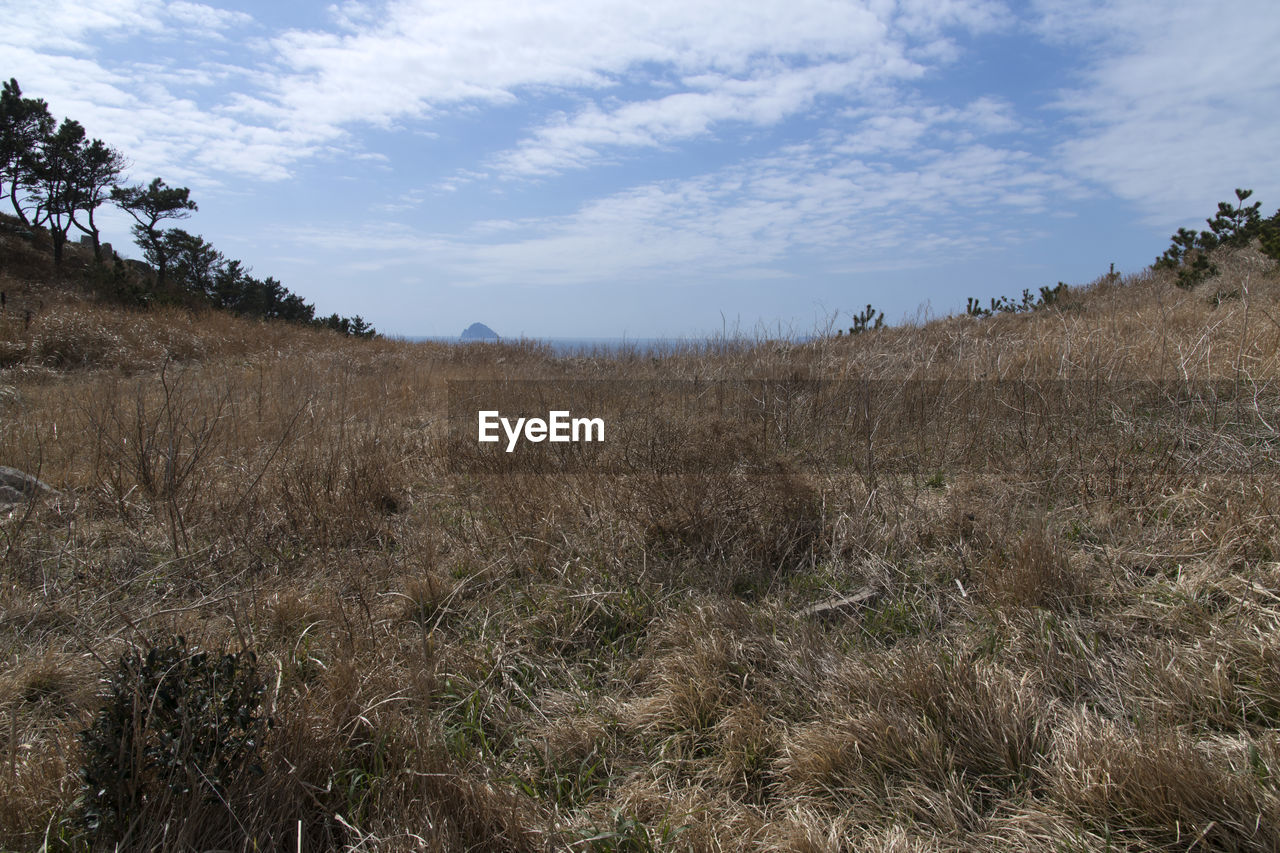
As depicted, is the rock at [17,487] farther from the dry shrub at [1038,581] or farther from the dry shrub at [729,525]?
the dry shrub at [1038,581]

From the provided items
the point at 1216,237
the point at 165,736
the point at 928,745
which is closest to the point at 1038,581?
the point at 928,745

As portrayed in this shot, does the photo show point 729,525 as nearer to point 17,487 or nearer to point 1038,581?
point 1038,581

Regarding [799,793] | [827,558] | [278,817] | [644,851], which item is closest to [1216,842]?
[799,793]

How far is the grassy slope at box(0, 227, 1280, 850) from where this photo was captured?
1938 millimetres

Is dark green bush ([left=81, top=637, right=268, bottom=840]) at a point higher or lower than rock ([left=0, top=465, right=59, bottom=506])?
lower

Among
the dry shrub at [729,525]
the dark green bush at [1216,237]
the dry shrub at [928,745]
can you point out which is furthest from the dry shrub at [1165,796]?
the dark green bush at [1216,237]

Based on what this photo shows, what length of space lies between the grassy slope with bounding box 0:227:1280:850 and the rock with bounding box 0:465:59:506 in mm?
284

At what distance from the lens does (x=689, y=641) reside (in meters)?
2.95

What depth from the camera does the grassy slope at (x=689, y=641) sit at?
6.36ft

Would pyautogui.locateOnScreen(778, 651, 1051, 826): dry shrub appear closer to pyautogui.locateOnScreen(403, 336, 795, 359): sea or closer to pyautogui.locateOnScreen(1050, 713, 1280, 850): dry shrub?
pyautogui.locateOnScreen(1050, 713, 1280, 850): dry shrub

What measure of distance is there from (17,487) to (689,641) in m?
5.06
